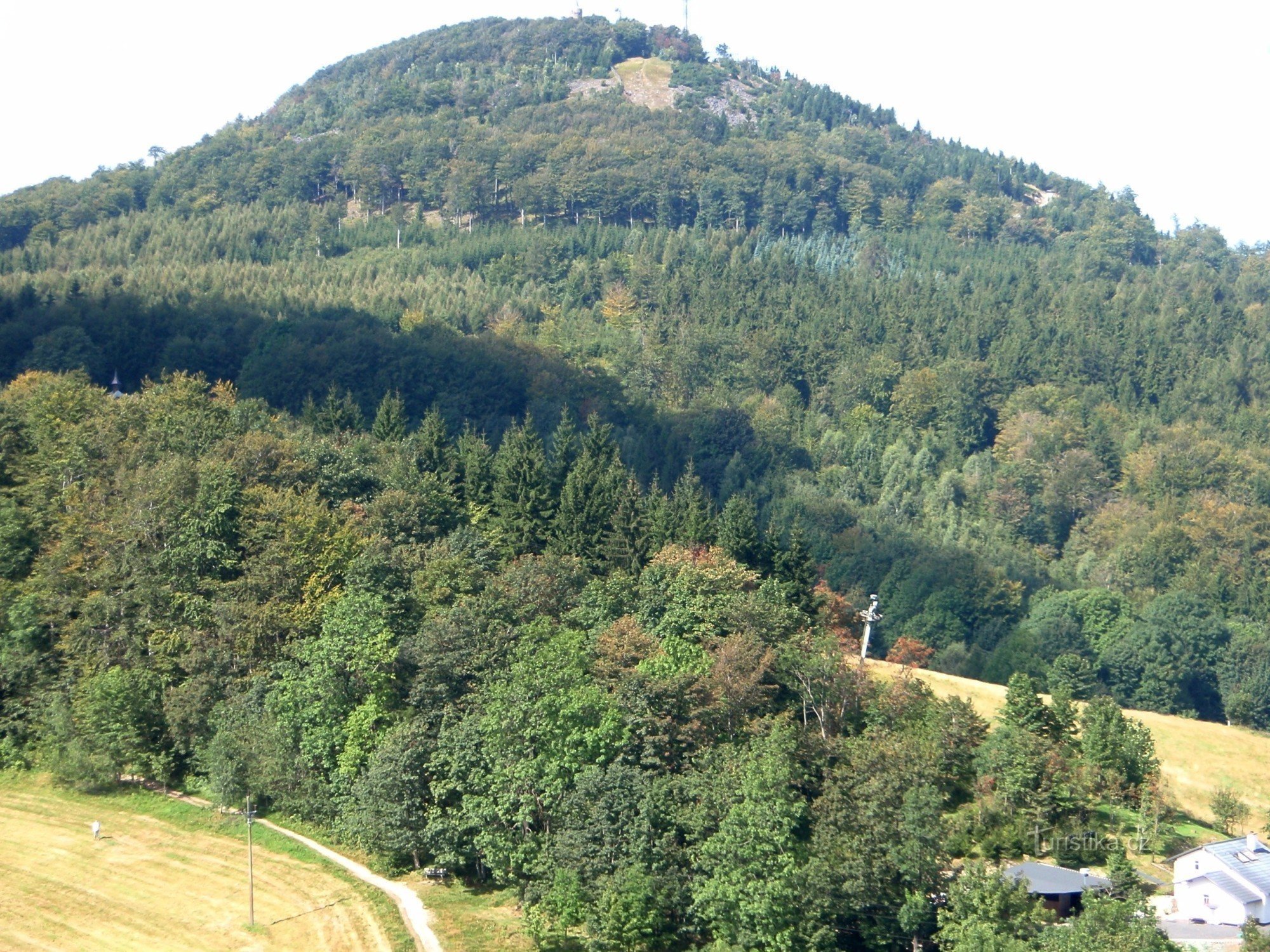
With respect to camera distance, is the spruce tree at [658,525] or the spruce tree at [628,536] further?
the spruce tree at [628,536]

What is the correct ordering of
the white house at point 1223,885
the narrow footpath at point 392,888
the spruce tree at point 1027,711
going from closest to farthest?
the white house at point 1223,885, the narrow footpath at point 392,888, the spruce tree at point 1027,711

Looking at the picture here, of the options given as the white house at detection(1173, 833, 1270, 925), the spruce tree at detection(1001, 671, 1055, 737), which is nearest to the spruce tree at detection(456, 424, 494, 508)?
the spruce tree at detection(1001, 671, 1055, 737)

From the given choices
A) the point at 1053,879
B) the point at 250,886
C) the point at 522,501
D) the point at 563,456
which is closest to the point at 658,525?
the point at 522,501

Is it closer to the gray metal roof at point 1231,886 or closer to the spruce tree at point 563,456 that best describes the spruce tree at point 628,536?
the spruce tree at point 563,456

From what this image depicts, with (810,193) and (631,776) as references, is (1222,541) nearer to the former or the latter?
(631,776)

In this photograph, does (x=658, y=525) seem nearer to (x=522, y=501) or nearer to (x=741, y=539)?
(x=741, y=539)

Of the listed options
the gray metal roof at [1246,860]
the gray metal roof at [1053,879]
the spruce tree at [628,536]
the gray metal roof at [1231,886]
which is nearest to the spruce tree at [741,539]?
the spruce tree at [628,536]

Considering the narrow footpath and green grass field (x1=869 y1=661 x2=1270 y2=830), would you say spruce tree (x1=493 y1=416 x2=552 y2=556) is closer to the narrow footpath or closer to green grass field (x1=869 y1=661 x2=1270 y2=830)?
green grass field (x1=869 y1=661 x2=1270 y2=830)

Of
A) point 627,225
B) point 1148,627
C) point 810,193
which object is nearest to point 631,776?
point 1148,627
